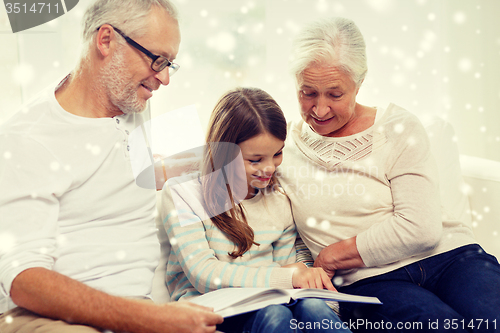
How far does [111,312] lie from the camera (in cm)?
80

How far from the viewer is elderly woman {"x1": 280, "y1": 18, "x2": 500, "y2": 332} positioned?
1049 mm

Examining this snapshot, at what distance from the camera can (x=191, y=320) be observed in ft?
2.62

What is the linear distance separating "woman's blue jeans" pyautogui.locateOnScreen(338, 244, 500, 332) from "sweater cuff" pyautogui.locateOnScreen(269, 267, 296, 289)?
0.18 meters

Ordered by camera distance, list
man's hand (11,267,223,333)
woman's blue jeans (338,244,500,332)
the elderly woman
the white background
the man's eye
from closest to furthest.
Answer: man's hand (11,267,223,333) < woman's blue jeans (338,244,500,332) < the elderly woman < the man's eye < the white background

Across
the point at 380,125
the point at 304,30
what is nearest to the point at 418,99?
the point at 380,125

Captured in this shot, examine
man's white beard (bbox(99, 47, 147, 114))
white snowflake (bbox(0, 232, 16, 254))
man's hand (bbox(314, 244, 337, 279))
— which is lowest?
man's hand (bbox(314, 244, 337, 279))

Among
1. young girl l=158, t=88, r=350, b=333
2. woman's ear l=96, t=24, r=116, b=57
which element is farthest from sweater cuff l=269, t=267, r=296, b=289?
woman's ear l=96, t=24, r=116, b=57

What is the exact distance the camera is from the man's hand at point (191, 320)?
794 millimetres

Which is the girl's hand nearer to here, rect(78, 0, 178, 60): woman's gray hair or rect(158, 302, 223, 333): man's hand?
rect(158, 302, 223, 333): man's hand

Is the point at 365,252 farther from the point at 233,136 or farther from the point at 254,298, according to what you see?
the point at 233,136

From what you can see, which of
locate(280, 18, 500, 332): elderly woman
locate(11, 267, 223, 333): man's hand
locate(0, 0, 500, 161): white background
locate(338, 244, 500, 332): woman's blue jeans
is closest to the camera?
locate(11, 267, 223, 333): man's hand

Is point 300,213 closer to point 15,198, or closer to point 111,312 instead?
point 111,312

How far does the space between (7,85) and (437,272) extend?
4.95 ft

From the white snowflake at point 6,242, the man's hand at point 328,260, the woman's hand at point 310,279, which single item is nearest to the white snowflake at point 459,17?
the man's hand at point 328,260
